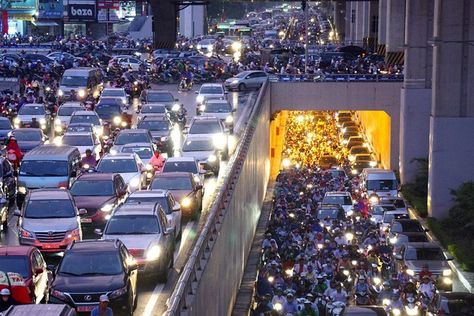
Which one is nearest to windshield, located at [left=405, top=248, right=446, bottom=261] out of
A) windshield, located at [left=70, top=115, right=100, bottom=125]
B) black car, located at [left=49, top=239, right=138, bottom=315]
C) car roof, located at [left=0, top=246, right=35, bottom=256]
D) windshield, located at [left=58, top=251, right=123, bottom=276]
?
black car, located at [left=49, top=239, right=138, bottom=315]

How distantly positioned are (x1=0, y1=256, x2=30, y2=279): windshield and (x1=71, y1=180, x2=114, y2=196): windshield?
812 centimetres

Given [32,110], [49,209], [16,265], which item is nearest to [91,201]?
[49,209]

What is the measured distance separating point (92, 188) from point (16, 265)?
8.60m

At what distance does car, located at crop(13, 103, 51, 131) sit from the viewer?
4825 cm

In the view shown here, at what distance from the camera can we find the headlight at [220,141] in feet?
132

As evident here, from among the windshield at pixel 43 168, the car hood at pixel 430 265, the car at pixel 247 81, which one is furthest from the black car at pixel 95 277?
the car at pixel 247 81

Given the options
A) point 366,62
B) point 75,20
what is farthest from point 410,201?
point 75,20

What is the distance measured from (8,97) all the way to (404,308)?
35141mm

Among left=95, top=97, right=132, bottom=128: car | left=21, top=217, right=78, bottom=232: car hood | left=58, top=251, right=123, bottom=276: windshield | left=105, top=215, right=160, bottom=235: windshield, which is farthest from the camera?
left=95, top=97, right=132, bottom=128: car

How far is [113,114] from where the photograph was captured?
50.3m

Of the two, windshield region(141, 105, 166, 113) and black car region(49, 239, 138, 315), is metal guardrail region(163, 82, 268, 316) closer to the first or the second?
black car region(49, 239, 138, 315)

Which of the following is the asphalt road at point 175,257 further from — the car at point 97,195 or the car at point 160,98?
the car at point 160,98

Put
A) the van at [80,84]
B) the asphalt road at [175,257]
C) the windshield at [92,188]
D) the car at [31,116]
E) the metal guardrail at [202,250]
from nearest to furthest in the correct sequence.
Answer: the metal guardrail at [202,250] → the asphalt road at [175,257] → the windshield at [92,188] → the car at [31,116] → the van at [80,84]

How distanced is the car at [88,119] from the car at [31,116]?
2350mm
